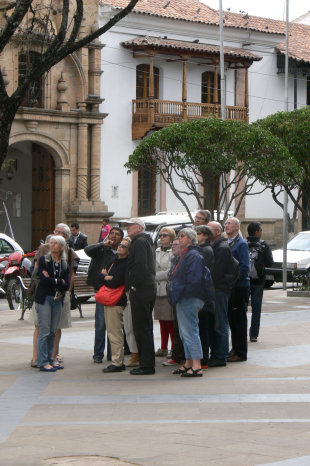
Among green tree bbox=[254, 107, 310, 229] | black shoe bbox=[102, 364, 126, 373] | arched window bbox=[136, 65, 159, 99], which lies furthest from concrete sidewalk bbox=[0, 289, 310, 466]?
arched window bbox=[136, 65, 159, 99]

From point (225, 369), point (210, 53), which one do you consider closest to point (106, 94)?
point (210, 53)

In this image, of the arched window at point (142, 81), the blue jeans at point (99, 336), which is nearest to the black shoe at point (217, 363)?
the blue jeans at point (99, 336)

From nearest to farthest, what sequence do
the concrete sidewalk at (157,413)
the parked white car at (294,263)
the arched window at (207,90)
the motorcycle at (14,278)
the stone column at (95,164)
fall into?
the concrete sidewalk at (157,413)
the motorcycle at (14,278)
the parked white car at (294,263)
the stone column at (95,164)
the arched window at (207,90)

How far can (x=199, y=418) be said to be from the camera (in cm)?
938

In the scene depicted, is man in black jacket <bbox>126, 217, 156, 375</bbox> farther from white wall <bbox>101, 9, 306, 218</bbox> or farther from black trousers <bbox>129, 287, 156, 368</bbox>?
white wall <bbox>101, 9, 306, 218</bbox>

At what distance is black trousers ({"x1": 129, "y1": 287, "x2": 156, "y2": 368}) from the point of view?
12.0 m

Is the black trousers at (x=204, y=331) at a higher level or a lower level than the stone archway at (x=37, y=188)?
lower

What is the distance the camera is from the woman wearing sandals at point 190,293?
11742 millimetres

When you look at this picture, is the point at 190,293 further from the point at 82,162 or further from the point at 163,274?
the point at 82,162

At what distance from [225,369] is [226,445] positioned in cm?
432

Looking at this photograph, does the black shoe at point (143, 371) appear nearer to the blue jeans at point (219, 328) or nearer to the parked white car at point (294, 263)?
the blue jeans at point (219, 328)

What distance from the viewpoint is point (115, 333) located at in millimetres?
12312

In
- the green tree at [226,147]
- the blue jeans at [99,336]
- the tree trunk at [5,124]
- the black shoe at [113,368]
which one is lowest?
the black shoe at [113,368]

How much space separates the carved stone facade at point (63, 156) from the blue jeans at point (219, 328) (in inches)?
965
